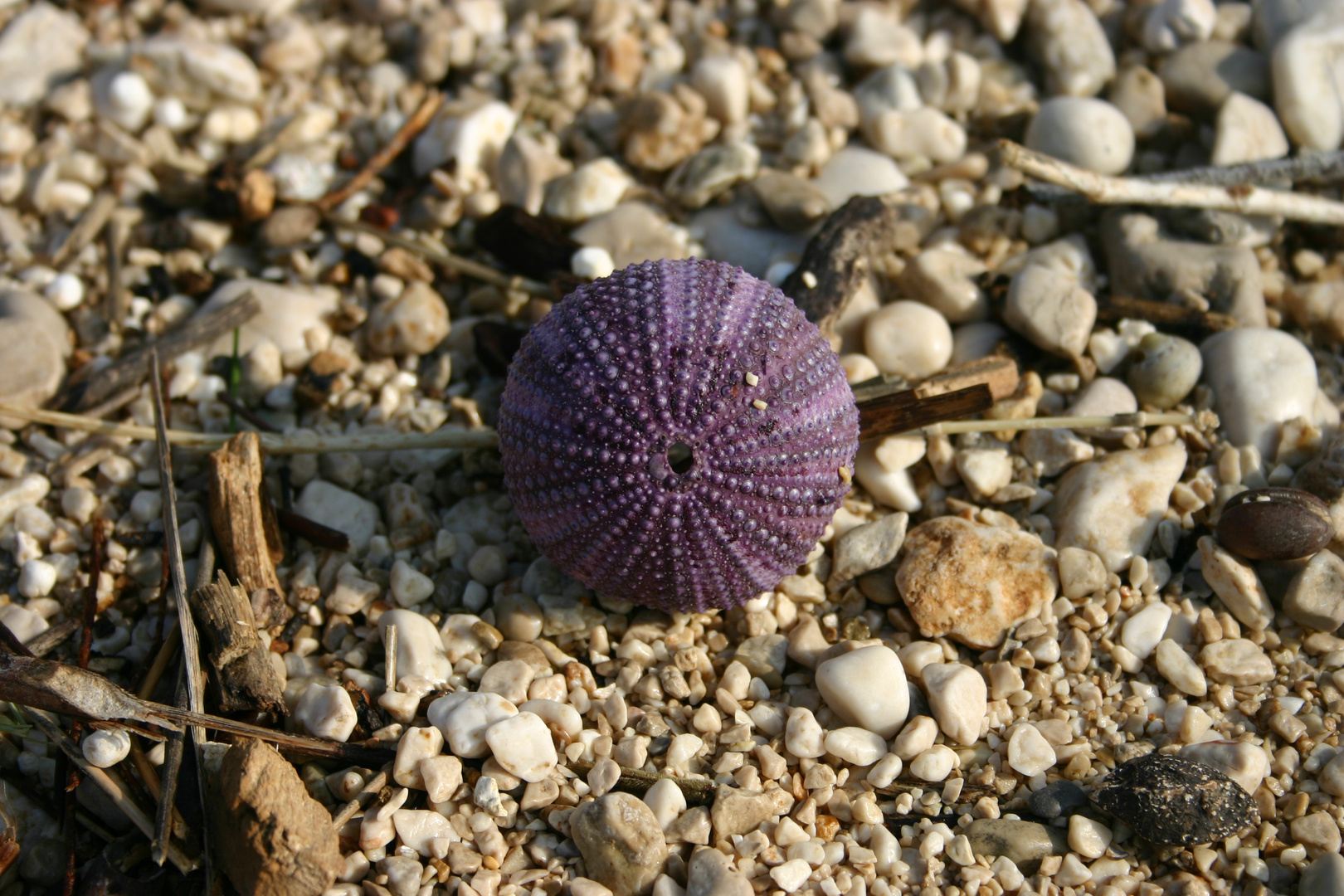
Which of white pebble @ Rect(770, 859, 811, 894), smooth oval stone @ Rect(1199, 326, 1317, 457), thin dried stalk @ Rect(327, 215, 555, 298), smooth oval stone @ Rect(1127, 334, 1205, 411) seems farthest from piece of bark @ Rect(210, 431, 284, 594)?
smooth oval stone @ Rect(1199, 326, 1317, 457)

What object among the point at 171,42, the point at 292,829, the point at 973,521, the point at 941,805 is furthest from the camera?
the point at 171,42

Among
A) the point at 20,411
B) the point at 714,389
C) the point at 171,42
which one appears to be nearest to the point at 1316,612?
the point at 714,389

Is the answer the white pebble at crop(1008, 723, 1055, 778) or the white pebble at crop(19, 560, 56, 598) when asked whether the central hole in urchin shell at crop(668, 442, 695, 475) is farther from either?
the white pebble at crop(19, 560, 56, 598)

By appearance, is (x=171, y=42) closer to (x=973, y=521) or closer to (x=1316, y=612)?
(x=973, y=521)

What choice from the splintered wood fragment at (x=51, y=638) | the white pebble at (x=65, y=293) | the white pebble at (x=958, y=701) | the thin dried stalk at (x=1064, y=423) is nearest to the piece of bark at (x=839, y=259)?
the thin dried stalk at (x=1064, y=423)

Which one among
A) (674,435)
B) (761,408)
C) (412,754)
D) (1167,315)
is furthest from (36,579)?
(1167,315)

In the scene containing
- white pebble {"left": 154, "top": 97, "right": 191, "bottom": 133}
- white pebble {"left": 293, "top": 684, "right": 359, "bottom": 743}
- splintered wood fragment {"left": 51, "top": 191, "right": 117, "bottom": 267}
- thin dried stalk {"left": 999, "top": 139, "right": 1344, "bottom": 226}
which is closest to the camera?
white pebble {"left": 293, "top": 684, "right": 359, "bottom": 743}

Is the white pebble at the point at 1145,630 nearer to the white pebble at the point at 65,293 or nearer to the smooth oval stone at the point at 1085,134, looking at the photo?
the smooth oval stone at the point at 1085,134
